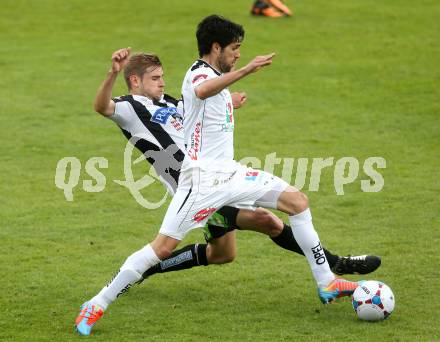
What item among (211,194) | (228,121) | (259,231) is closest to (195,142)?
(228,121)

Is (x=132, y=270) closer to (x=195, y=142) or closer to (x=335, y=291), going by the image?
(x=195, y=142)

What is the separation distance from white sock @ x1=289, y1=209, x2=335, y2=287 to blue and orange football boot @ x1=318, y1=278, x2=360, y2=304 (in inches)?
1.9

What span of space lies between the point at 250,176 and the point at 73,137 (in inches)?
263

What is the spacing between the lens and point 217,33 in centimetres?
777

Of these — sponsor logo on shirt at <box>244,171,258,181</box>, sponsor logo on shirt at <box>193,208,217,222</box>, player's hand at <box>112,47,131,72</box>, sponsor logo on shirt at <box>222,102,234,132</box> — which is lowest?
sponsor logo on shirt at <box>193,208,217,222</box>

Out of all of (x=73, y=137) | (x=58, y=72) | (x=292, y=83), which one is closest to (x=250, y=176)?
(x=73, y=137)

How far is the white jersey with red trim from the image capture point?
778 centimetres

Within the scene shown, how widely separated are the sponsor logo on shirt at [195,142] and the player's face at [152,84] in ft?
3.28

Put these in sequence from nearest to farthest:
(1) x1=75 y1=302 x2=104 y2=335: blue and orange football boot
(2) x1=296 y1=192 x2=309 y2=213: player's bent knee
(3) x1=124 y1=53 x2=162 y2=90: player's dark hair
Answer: (1) x1=75 y1=302 x2=104 y2=335: blue and orange football boot, (2) x1=296 y1=192 x2=309 y2=213: player's bent knee, (3) x1=124 y1=53 x2=162 y2=90: player's dark hair

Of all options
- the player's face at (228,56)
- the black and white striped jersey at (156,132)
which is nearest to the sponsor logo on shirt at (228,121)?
the player's face at (228,56)

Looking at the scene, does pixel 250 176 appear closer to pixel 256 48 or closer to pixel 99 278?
pixel 99 278

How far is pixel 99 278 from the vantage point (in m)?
9.01

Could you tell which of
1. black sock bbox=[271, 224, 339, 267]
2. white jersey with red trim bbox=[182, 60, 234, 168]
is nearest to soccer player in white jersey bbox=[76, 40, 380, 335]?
black sock bbox=[271, 224, 339, 267]

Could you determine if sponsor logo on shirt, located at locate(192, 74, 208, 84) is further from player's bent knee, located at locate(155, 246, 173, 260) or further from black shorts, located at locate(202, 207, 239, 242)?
player's bent knee, located at locate(155, 246, 173, 260)
